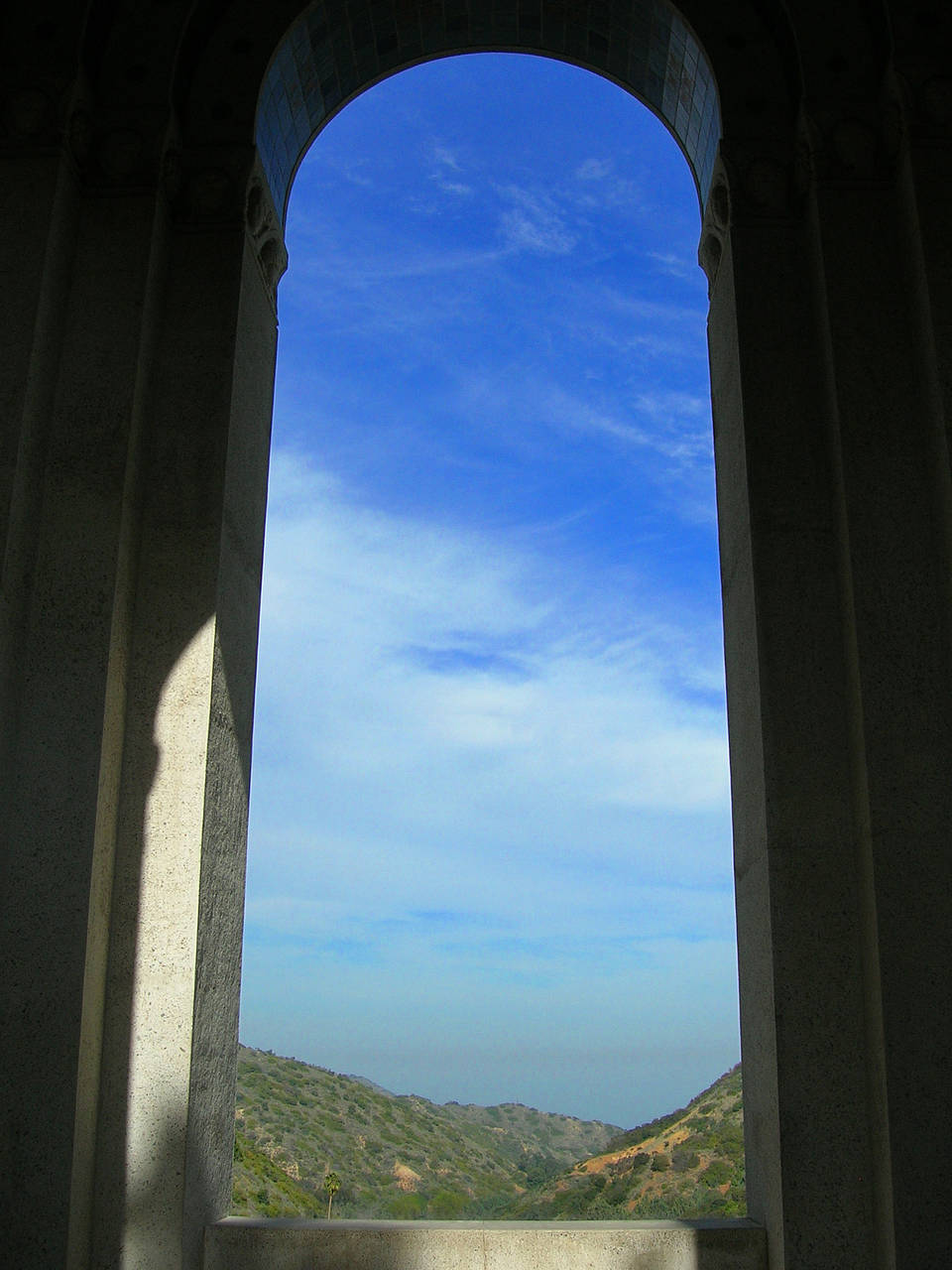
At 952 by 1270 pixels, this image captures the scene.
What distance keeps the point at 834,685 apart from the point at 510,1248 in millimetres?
4165

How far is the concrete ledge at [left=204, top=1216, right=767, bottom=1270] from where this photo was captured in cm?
712

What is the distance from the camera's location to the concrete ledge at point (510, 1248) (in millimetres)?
7121

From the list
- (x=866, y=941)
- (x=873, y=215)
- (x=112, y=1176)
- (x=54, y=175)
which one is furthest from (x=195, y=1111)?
(x=873, y=215)

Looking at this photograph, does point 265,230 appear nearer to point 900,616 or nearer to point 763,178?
point 763,178

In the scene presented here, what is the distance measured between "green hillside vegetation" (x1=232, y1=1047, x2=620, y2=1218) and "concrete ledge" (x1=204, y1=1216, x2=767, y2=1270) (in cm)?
118

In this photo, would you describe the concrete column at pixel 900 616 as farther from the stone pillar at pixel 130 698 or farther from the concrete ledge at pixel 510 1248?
the stone pillar at pixel 130 698

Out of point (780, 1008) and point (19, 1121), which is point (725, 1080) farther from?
point (19, 1121)

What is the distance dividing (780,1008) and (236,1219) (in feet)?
12.5

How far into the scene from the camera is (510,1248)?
712cm

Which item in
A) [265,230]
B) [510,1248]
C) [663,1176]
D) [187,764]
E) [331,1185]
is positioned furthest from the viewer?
[663,1176]

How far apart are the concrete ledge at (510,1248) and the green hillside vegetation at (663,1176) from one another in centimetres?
181

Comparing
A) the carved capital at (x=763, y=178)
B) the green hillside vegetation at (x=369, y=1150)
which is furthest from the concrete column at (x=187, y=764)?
the carved capital at (x=763, y=178)

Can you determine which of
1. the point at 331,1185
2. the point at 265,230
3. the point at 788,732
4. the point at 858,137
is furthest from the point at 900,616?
the point at 331,1185

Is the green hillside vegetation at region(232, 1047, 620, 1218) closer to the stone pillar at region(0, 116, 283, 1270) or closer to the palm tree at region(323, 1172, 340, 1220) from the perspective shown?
the palm tree at region(323, 1172, 340, 1220)
